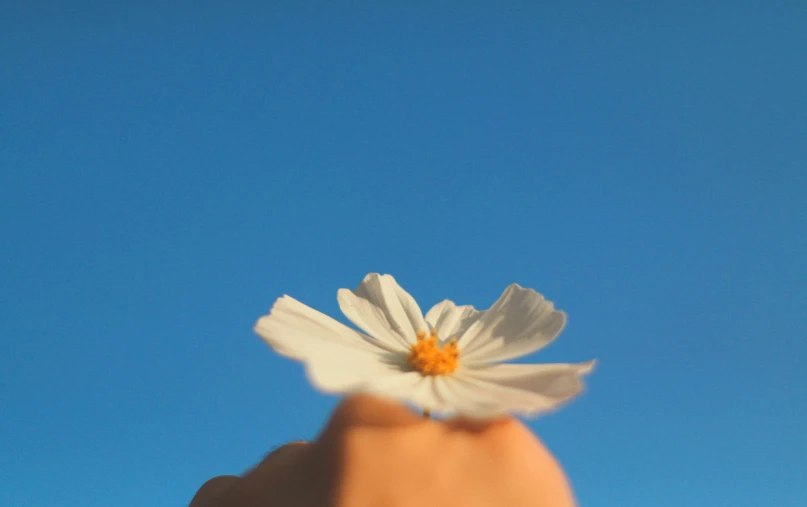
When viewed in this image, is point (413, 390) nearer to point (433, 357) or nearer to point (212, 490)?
point (433, 357)

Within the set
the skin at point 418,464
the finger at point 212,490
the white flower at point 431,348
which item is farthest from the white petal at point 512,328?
the finger at point 212,490

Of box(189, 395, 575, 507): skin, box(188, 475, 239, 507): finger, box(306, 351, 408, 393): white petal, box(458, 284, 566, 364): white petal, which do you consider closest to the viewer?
box(306, 351, 408, 393): white petal

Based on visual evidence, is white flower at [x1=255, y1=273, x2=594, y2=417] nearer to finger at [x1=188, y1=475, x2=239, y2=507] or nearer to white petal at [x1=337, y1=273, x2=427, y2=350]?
white petal at [x1=337, y1=273, x2=427, y2=350]

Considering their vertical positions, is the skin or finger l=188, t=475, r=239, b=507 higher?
finger l=188, t=475, r=239, b=507

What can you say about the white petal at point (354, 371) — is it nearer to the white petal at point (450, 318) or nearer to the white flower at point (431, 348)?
the white flower at point (431, 348)

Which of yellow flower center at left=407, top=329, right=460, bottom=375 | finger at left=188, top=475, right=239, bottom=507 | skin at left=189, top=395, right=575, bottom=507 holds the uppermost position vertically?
yellow flower center at left=407, top=329, right=460, bottom=375

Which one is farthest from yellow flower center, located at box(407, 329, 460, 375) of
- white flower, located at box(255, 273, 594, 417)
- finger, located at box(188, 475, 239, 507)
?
finger, located at box(188, 475, 239, 507)

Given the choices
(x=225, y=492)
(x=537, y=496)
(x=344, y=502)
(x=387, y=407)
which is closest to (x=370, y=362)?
(x=387, y=407)
